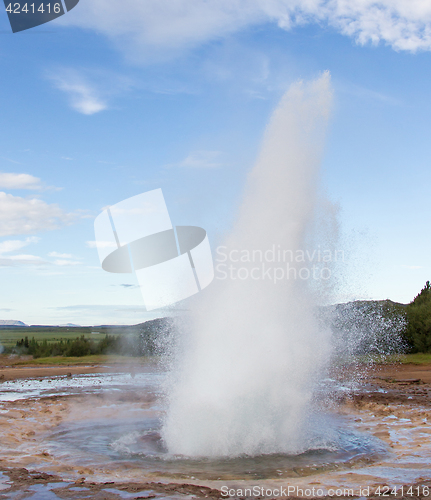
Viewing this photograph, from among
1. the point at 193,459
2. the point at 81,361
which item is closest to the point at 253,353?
the point at 193,459

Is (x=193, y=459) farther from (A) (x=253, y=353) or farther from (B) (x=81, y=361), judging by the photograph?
(B) (x=81, y=361)

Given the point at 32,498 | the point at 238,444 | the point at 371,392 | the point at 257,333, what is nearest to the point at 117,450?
the point at 238,444

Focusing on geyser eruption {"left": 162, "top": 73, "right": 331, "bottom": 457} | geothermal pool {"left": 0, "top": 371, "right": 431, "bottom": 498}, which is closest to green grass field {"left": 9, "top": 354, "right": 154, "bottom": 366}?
geothermal pool {"left": 0, "top": 371, "right": 431, "bottom": 498}

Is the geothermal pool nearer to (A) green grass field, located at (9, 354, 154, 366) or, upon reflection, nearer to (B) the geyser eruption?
(B) the geyser eruption

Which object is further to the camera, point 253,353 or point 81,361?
point 81,361

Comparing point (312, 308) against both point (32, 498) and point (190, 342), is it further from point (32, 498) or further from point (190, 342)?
point (32, 498)

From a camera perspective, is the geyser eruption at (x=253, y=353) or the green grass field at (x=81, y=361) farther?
the green grass field at (x=81, y=361)

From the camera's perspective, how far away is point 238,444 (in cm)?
1011

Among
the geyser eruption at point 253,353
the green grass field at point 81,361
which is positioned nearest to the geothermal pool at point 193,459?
the geyser eruption at point 253,353

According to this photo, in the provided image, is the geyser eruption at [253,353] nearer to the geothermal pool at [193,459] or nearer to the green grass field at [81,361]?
the geothermal pool at [193,459]

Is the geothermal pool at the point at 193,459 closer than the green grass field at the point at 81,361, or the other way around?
the geothermal pool at the point at 193,459

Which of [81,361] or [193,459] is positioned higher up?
[193,459]

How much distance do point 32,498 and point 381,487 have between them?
227 inches

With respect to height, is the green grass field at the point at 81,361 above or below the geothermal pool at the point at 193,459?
below
